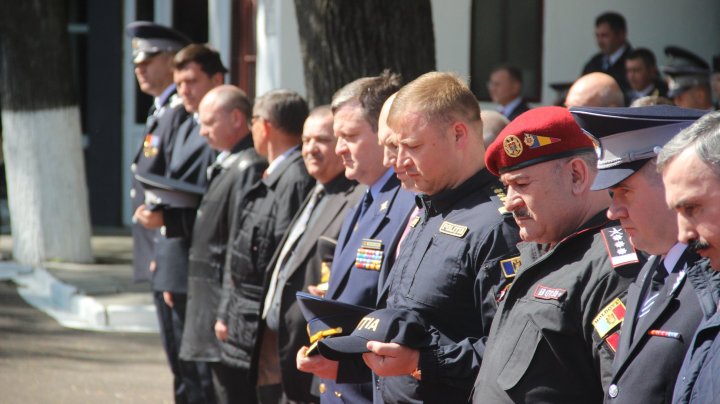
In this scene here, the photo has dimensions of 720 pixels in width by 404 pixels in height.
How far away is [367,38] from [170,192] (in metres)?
1.51

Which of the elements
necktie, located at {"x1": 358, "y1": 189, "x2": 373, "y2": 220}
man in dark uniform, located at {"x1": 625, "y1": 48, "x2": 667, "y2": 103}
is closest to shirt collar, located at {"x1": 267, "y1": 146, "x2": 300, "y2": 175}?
necktie, located at {"x1": 358, "y1": 189, "x2": 373, "y2": 220}

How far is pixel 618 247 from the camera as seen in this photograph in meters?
2.97

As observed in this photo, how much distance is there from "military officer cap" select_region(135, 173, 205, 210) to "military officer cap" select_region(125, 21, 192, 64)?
167 centimetres

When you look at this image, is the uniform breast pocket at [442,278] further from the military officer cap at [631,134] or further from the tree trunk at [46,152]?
the tree trunk at [46,152]

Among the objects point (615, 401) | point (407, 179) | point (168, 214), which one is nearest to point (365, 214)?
point (407, 179)

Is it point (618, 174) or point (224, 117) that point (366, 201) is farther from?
point (224, 117)

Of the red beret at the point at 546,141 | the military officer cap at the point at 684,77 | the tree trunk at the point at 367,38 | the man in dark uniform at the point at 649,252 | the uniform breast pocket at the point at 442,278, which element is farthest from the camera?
the military officer cap at the point at 684,77

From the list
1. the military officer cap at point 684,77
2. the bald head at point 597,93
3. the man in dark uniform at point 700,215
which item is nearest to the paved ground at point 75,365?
the bald head at point 597,93

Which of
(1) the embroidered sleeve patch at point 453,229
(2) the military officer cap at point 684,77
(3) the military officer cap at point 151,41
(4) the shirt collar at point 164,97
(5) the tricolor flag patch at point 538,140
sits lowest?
(1) the embroidered sleeve patch at point 453,229

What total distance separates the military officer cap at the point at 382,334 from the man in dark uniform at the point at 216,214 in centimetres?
253

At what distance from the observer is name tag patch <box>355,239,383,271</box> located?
13.9ft

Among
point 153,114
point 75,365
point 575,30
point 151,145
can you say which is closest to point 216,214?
point 151,145

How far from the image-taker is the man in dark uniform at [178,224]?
646cm

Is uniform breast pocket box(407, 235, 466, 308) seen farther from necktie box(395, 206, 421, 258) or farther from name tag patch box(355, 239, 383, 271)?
name tag patch box(355, 239, 383, 271)
